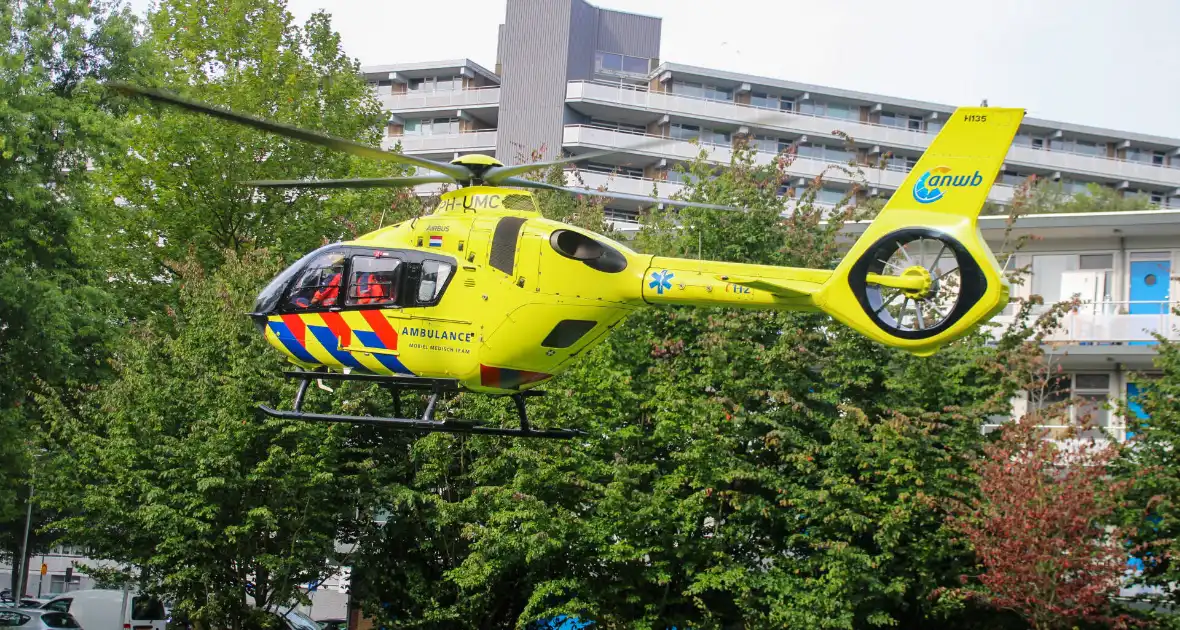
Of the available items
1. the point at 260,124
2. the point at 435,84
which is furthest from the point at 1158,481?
the point at 435,84

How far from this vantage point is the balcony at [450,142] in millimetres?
66625

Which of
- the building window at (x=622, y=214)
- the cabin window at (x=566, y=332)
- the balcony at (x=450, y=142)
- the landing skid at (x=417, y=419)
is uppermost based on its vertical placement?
the balcony at (x=450, y=142)

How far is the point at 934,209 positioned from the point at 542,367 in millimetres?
5269

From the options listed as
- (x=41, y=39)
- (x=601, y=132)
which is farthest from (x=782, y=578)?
(x=601, y=132)

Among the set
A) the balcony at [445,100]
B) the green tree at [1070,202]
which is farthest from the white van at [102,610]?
the green tree at [1070,202]

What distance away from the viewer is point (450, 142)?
67312mm

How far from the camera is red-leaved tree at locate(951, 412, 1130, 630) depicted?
67.4 feet

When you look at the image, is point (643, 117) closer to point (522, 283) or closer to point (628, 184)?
point (628, 184)

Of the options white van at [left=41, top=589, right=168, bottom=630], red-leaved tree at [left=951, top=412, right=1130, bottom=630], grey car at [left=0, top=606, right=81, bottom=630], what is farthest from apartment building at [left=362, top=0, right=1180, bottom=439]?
red-leaved tree at [left=951, top=412, right=1130, bottom=630]

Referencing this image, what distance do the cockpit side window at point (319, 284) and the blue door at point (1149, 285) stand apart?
2476 cm

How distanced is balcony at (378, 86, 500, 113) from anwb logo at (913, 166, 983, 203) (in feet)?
A: 181

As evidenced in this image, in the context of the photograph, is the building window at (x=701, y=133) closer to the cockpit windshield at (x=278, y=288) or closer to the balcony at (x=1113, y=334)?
the balcony at (x=1113, y=334)

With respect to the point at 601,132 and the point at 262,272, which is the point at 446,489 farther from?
the point at 601,132

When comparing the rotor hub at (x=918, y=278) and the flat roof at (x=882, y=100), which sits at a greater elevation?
the flat roof at (x=882, y=100)
